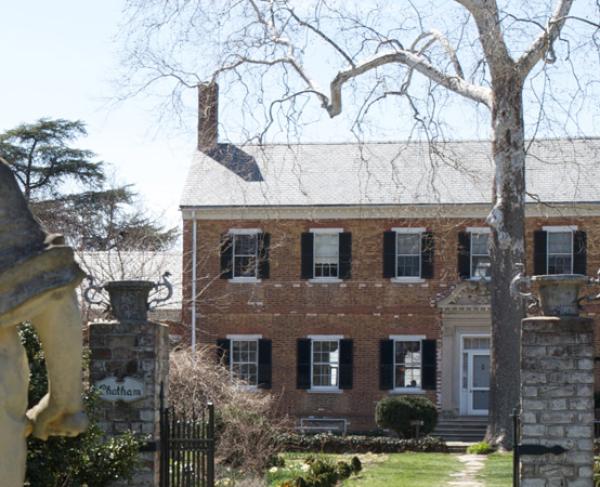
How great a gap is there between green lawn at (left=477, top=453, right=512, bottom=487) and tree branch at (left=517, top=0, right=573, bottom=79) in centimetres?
674

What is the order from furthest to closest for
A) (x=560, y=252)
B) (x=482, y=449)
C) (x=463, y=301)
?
(x=463, y=301)
(x=560, y=252)
(x=482, y=449)

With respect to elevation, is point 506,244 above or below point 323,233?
below

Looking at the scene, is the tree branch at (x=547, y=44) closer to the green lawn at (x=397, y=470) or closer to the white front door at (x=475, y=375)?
the green lawn at (x=397, y=470)

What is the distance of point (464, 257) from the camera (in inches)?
1387

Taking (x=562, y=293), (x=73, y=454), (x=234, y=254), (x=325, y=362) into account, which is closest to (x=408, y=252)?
(x=325, y=362)

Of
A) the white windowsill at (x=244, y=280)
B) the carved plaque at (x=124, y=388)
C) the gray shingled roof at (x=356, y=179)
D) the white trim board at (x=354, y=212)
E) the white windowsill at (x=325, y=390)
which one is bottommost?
the white windowsill at (x=325, y=390)

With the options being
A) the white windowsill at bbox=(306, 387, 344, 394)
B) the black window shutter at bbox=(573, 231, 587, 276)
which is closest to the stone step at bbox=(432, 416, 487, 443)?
the white windowsill at bbox=(306, 387, 344, 394)

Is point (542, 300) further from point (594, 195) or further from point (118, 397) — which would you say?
point (594, 195)

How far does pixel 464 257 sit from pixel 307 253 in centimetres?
439

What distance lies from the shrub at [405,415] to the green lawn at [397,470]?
2.52 metres

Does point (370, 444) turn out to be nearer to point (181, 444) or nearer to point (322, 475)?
point (322, 475)

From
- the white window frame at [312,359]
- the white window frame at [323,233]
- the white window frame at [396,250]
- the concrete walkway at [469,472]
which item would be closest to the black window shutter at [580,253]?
the white window frame at [396,250]

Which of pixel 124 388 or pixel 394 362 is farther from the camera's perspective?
pixel 394 362

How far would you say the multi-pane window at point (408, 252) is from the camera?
35812 mm
